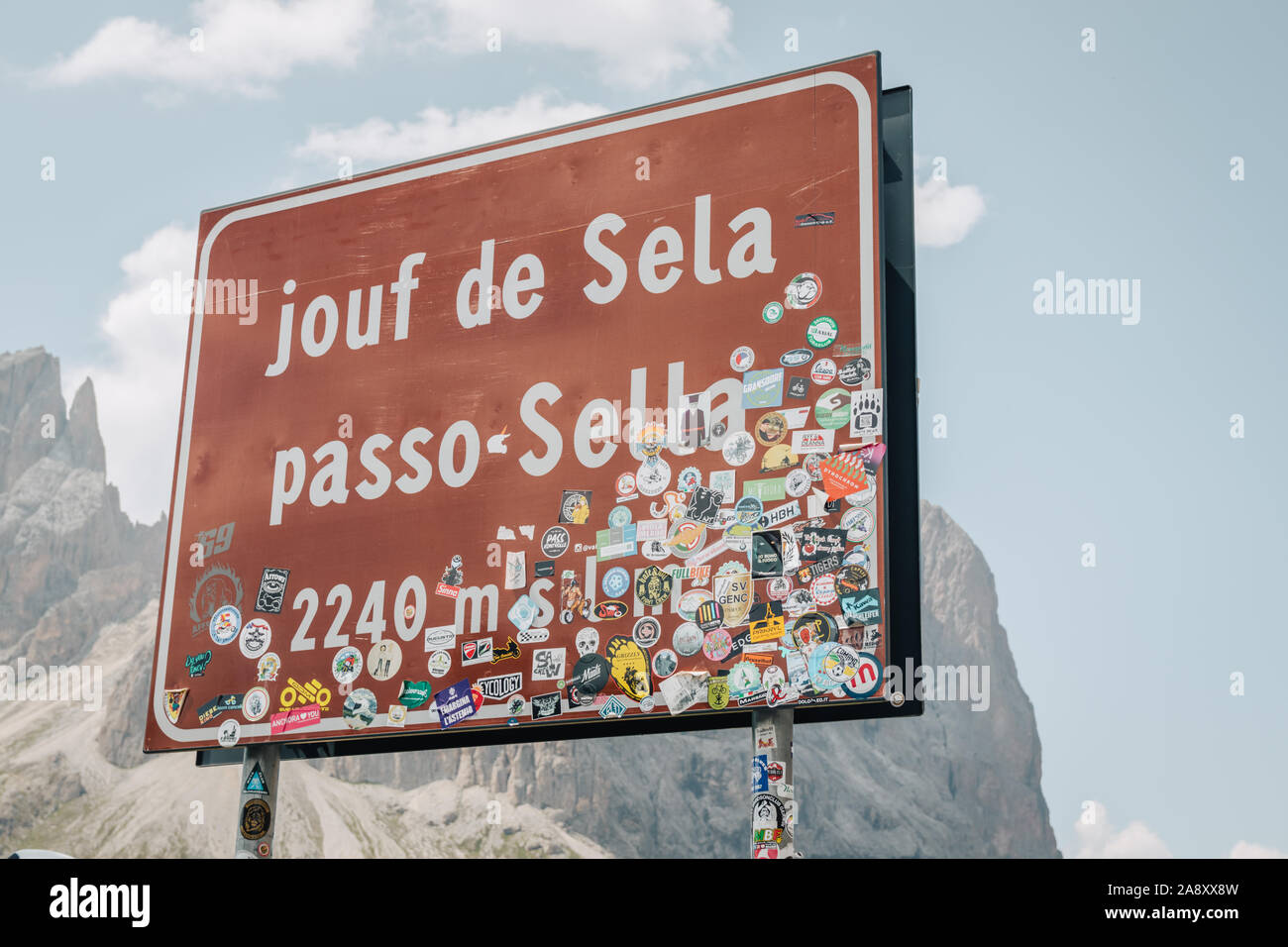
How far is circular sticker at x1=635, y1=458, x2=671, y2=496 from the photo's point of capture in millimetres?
12289

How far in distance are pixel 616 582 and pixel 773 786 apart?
2345 mm

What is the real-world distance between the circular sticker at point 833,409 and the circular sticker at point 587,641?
9.13ft

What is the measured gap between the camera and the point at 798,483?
11.6 metres

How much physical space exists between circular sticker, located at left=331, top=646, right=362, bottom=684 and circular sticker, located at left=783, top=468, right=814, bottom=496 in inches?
188

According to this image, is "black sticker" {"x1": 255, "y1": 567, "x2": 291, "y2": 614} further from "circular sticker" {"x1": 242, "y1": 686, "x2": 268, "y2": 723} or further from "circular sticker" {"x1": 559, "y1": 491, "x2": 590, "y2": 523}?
"circular sticker" {"x1": 559, "y1": 491, "x2": 590, "y2": 523}

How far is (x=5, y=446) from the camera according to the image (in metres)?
124

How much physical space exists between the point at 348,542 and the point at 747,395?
466 cm

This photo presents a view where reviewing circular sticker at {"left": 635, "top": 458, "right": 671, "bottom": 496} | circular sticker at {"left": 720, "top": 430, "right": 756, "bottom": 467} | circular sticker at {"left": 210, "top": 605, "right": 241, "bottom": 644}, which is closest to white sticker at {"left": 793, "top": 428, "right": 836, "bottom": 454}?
circular sticker at {"left": 720, "top": 430, "right": 756, "bottom": 467}

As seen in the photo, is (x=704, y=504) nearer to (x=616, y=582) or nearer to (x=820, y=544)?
(x=616, y=582)

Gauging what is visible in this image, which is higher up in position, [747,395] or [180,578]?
[747,395]

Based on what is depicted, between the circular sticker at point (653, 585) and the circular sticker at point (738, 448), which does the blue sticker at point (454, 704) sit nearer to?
the circular sticker at point (653, 585)

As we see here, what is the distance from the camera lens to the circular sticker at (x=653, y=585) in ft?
39.0

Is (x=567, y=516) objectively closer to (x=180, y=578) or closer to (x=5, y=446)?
(x=180, y=578)
